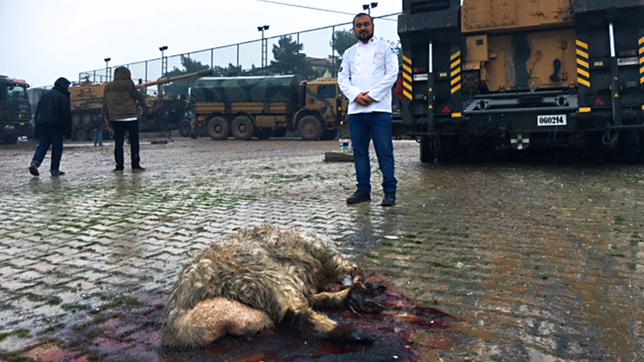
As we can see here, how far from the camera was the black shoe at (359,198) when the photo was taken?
548cm

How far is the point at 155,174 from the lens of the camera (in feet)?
30.0

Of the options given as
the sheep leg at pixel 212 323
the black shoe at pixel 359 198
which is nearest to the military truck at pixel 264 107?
the black shoe at pixel 359 198

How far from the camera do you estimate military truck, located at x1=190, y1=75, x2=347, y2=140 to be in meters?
25.3

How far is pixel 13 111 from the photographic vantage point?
2609 centimetres

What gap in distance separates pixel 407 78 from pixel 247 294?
7426mm

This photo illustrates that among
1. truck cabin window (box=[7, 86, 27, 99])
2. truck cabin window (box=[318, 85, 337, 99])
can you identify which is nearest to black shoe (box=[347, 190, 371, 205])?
truck cabin window (box=[318, 85, 337, 99])

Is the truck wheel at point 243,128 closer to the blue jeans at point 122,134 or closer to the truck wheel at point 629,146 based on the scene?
the blue jeans at point 122,134

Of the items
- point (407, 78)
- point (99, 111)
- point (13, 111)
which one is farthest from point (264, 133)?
point (407, 78)

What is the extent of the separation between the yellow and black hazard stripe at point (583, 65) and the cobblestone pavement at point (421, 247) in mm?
1491

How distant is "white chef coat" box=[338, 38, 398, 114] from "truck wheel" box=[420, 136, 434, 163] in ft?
14.3

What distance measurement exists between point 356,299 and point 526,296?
32.8 inches

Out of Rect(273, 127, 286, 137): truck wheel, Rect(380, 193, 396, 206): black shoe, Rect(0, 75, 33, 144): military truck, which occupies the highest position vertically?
Rect(0, 75, 33, 144): military truck

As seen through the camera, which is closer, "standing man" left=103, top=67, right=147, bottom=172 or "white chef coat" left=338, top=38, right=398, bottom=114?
"white chef coat" left=338, top=38, right=398, bottom=114

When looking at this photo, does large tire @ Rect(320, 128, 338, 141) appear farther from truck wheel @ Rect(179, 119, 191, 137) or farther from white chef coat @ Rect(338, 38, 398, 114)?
white chef coat @ Rect(338, 38, 398, 114)
